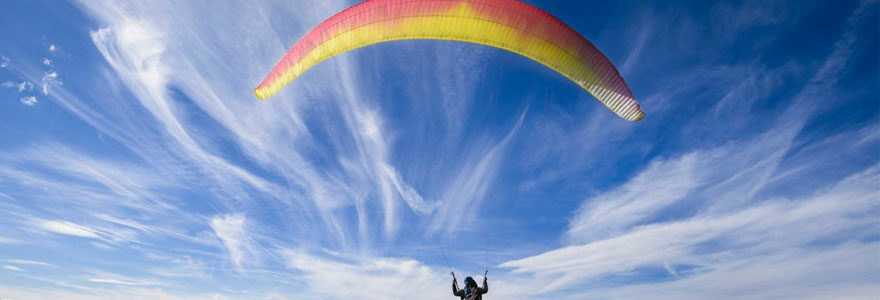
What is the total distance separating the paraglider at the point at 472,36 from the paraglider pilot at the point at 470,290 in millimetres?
9233

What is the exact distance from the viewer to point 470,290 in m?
19.3

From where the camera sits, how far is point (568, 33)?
18.7m

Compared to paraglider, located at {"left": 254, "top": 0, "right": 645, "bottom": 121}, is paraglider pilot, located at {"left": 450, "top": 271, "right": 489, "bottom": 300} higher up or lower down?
lower down

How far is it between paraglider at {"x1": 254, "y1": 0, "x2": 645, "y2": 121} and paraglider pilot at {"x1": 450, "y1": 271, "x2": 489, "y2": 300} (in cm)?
923

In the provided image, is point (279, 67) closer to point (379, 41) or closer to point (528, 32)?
point (379, 41)

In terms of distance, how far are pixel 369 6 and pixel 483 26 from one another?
458 centimetres

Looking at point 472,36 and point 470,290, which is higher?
point 472,36

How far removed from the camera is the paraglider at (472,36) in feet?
60.3

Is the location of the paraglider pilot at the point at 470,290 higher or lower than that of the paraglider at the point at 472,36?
lower

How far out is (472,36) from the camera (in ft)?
63.4

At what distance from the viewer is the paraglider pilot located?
1914 centimetres

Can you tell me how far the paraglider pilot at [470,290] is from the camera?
1914cm

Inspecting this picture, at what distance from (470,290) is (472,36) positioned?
1046 centimetres

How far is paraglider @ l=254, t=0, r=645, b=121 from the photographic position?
18375 mm
